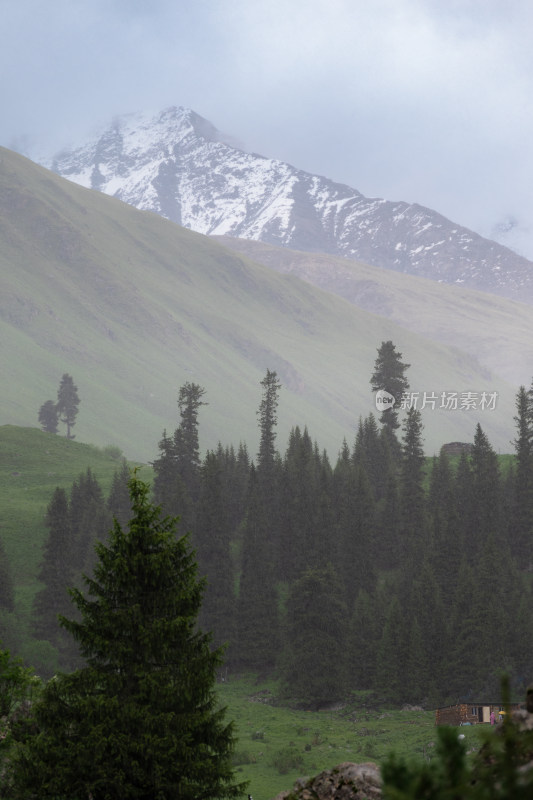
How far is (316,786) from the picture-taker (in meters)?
19.2

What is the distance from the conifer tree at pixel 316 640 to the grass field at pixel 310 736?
278cm

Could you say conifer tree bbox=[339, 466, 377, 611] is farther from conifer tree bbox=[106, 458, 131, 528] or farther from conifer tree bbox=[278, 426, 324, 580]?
conifer tree bbox=[106, 458, 131, 528]

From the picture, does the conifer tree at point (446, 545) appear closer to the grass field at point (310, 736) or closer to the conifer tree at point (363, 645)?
the conifer tree at point (363, 645)

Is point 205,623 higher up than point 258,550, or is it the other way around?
point 258,550

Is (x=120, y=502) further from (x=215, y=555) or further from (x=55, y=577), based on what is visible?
(x=215, y=555)

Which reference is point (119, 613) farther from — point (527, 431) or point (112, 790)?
point (527, 431)

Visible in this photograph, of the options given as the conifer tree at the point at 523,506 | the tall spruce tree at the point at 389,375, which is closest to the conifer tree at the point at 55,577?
the tall spruce tree at the point at 389,375

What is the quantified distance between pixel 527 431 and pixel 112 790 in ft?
391

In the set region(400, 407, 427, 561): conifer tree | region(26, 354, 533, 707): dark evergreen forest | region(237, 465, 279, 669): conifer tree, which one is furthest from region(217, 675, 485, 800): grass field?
region(400, 407, 427, 561): conifer tree

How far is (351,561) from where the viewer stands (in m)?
119

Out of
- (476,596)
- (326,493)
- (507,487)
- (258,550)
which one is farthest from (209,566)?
(507,487)

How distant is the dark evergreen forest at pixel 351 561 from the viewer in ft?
308

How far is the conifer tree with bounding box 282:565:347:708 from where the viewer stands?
93.6 meters

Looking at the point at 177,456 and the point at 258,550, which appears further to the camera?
the point at 177,456
